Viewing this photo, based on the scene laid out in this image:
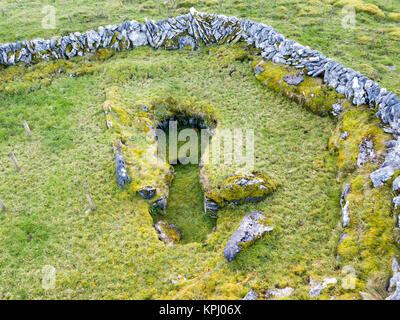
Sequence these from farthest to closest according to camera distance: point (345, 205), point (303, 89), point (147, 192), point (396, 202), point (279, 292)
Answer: point (303, 89) → point (147, 192) → point (345, 205) → point (396, 202) → point (279, 292)

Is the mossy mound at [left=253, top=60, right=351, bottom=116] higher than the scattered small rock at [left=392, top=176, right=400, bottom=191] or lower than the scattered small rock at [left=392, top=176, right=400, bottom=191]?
higher

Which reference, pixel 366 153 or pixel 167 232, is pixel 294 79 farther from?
pixel 167 232

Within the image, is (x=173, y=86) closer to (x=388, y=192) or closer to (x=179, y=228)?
(x=179, y=228)

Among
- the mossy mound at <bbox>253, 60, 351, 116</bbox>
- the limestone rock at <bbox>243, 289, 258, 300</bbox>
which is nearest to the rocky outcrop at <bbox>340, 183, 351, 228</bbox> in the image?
the limestone rock at <bbox>243, 289, 258, 300</bbox>

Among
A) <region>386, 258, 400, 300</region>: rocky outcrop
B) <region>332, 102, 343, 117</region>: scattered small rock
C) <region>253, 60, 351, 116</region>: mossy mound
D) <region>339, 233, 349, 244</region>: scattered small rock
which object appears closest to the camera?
<region>386, 258, 400, 300</region>: rocky outcrop

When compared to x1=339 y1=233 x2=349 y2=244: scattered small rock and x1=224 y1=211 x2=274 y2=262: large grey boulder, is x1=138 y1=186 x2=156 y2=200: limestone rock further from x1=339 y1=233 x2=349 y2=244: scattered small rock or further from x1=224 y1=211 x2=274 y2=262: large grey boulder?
x1=339 y1=233 x2=349 y2=244: scattered small rock

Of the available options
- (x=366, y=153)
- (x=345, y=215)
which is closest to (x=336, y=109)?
(x=366, y=153)
